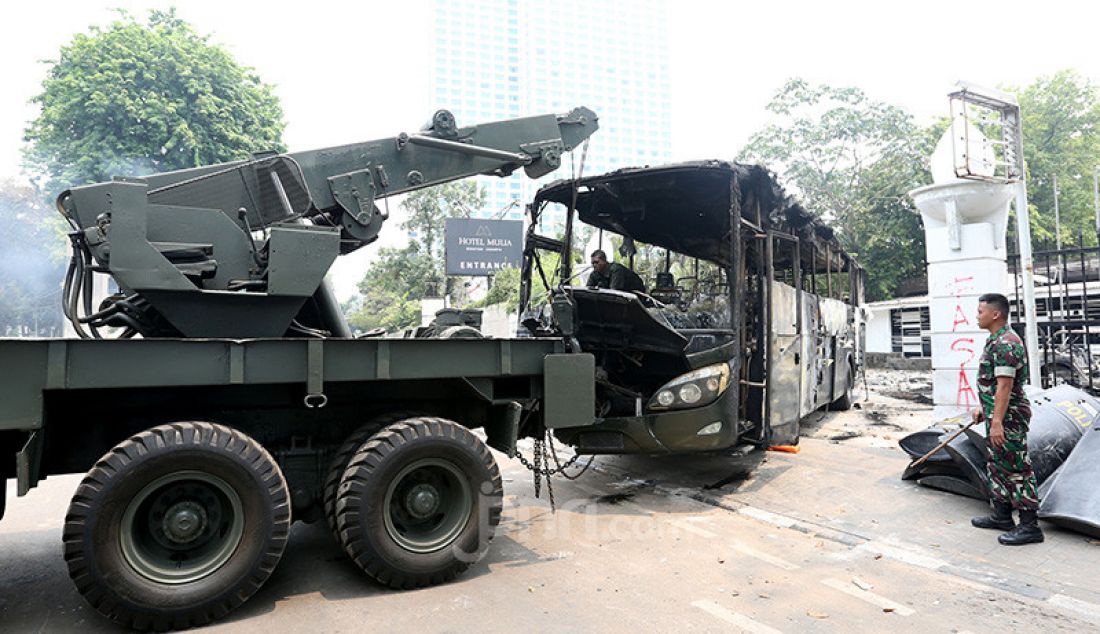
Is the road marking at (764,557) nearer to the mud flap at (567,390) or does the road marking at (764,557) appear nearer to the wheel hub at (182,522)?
the mud flap at (567,390)

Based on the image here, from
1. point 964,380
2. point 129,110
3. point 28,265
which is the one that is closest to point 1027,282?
point 964,380

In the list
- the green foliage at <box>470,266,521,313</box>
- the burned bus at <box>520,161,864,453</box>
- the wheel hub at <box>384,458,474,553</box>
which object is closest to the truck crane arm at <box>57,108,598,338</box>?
the wheel hub at <box>384,458,474,553</box>

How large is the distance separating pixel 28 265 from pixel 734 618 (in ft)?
83.8

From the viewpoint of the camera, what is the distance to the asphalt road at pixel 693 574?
3.29 metres

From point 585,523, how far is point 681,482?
164 centimetres

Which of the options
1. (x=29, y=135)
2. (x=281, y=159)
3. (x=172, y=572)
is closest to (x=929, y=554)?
(x=172, y=572)

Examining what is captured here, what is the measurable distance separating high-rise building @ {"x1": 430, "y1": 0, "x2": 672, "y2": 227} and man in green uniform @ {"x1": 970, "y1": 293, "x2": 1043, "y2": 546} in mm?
34997

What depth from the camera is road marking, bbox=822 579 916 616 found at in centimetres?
338

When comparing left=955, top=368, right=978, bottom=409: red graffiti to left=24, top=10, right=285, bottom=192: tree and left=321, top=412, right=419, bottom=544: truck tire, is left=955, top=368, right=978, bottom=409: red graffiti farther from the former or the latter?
left=24, top=10, right=285, bottom=192: tree

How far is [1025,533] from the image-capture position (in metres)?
4.31

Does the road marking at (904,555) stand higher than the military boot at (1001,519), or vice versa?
the military boot at (1001,519)

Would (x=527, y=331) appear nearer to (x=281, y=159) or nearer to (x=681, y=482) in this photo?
(x=681, y=482)

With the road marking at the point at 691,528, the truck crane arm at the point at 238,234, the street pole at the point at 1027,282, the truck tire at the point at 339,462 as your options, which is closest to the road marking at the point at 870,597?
the road marking at the point at 691,528

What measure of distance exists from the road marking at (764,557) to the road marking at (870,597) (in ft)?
0.92
